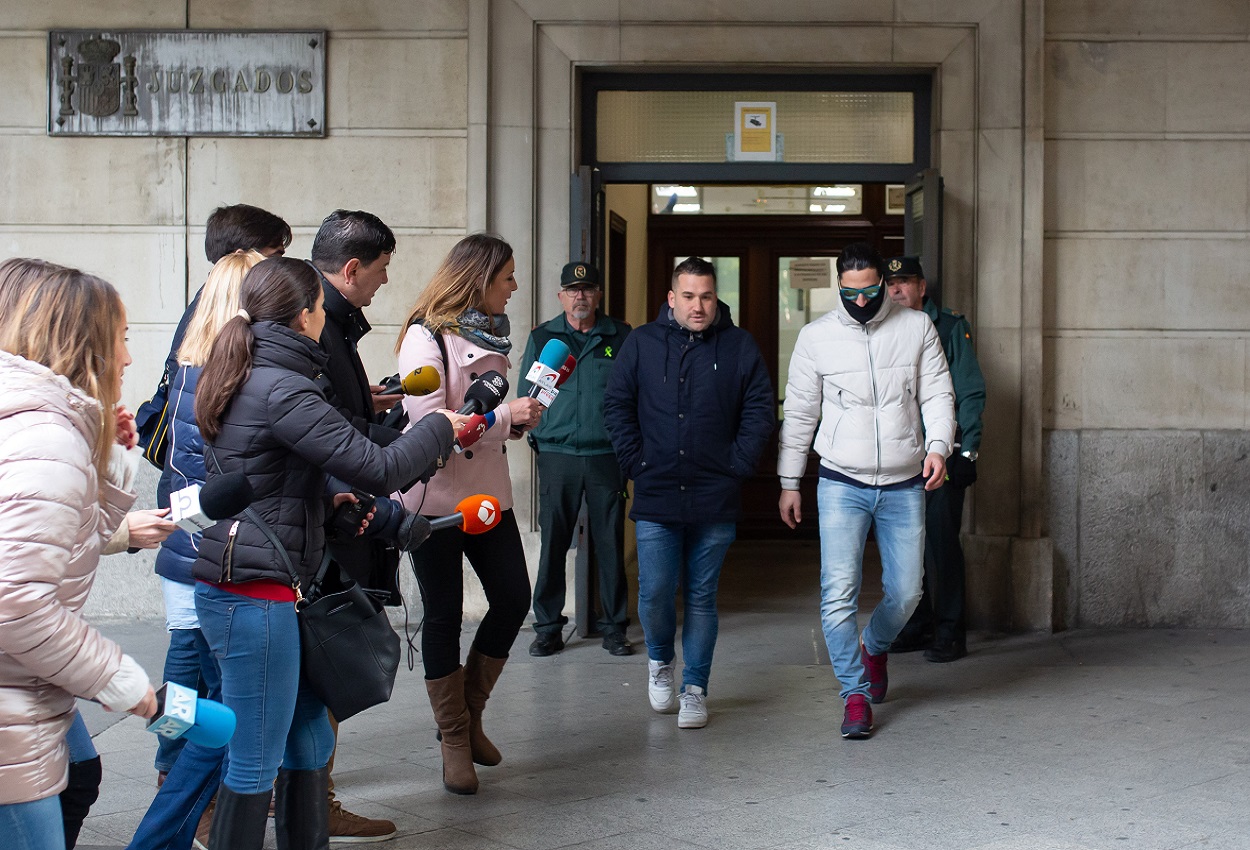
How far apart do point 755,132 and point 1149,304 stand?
8.15 ft

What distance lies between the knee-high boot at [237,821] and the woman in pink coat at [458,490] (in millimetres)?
1399

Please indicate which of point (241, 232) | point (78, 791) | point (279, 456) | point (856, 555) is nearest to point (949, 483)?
point (856, 555)

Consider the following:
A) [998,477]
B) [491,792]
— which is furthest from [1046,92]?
[491,792]

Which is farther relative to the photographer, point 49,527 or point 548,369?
point 548,369

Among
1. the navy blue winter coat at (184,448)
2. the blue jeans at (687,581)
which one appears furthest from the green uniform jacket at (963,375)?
the navy blue winter coat at (184,448)

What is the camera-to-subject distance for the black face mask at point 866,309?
18.2ft

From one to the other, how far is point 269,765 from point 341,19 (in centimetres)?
563

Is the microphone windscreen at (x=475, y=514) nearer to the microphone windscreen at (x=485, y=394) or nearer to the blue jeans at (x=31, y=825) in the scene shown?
the microphone windscreen at (x=485, y=394)

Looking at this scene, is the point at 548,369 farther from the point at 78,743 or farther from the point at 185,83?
the point at 185,83

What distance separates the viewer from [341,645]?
133 inches

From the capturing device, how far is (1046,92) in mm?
7695

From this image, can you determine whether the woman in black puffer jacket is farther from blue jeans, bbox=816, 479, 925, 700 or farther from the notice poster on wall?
the notice poster on wall

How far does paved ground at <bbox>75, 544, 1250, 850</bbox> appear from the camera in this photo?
4.27 metres

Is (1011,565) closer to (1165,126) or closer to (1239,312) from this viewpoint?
(1239,312)
